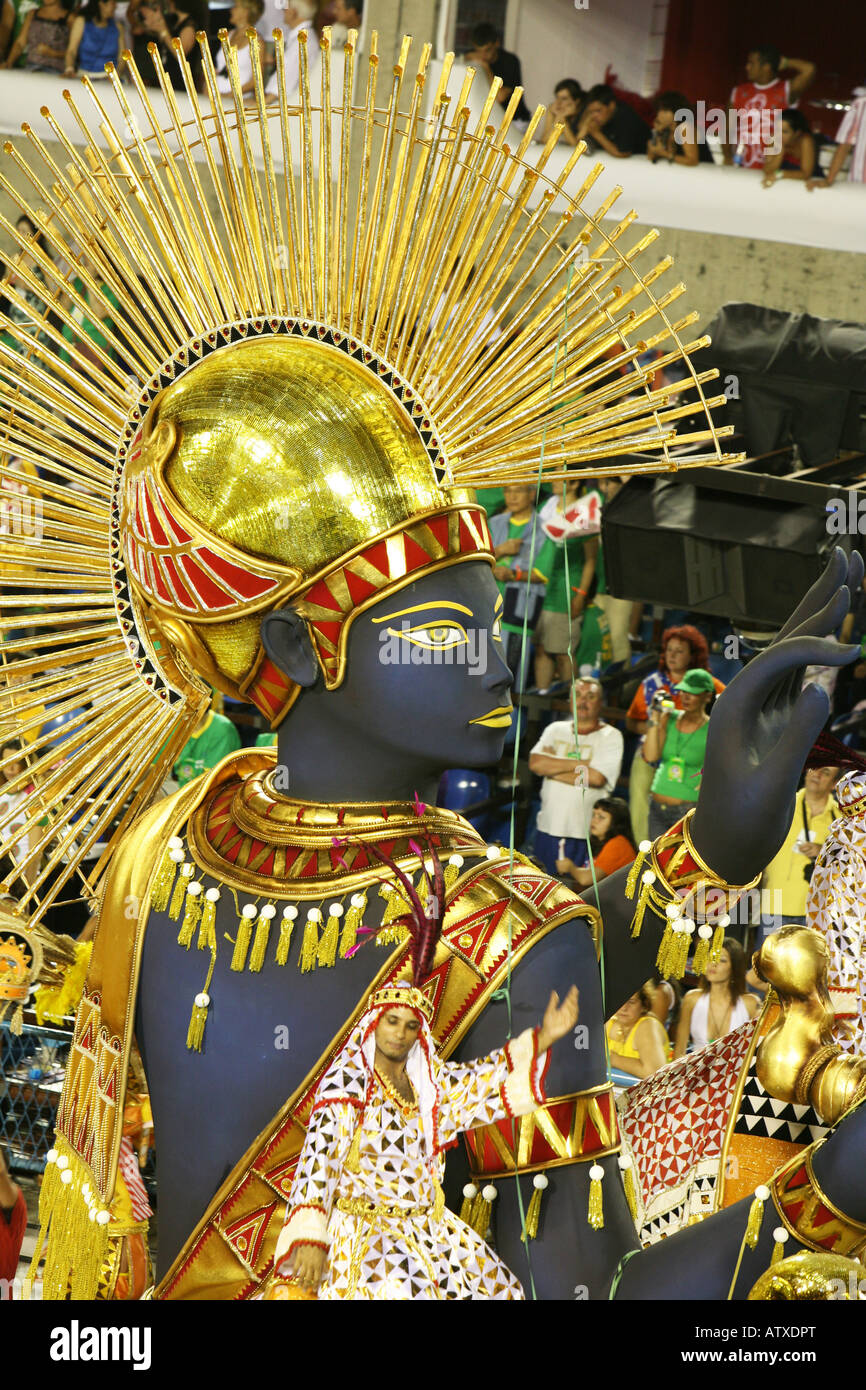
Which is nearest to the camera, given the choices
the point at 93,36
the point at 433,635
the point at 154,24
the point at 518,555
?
the point at 433,635

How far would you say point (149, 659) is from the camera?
241 cm

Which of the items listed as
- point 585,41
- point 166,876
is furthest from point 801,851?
point 585,41

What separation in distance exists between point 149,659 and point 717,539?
352cm

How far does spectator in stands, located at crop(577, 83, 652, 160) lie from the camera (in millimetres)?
8797

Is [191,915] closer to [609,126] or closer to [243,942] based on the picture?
[243,942]

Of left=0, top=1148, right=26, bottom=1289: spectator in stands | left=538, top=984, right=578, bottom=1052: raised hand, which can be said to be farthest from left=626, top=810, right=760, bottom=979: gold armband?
left=0, top=1148, right=26, bottom=1289: spectator in stands

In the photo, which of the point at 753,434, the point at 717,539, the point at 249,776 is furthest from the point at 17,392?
the point at 753,434

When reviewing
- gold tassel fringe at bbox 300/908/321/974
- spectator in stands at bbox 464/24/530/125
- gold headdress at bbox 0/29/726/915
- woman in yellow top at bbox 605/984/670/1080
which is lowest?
woman in yellow top at bbox 605/984/670/1080

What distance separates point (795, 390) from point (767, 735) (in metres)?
4.12

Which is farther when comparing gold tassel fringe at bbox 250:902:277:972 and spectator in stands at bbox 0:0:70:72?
spectator in stands at bbox 0:0:70:72

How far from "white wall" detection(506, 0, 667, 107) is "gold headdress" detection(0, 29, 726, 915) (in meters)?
7.10

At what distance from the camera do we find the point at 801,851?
507 centimetres

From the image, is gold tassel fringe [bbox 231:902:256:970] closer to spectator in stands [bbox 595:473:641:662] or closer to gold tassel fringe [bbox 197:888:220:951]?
gold tassel fringe [bbox 197:888:220:951]

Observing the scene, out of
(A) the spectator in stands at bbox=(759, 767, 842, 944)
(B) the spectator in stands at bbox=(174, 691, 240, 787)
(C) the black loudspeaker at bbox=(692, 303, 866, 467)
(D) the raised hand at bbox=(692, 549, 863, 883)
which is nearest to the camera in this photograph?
(D) the raised hand at bbox=(692, 549, 863, 883)
